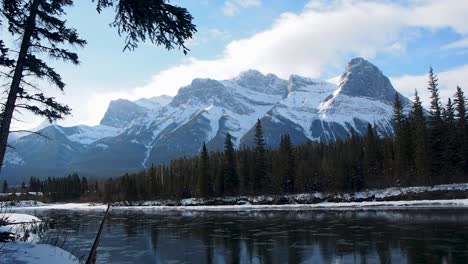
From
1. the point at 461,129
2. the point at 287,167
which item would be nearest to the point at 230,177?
the point at 287,167

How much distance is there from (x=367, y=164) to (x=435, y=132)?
19833mm

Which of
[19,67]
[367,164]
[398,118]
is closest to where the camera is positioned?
[19,67]

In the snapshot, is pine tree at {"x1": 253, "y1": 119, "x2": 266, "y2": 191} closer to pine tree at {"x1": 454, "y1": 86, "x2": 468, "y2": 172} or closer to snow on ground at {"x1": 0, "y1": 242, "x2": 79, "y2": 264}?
pine tree at {"x1": 454, "y1": 86, "x2": 468, "y2": 172}

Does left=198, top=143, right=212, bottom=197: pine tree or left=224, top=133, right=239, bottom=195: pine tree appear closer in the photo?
left=224, top=133, right=239, bottom=195: pine tree

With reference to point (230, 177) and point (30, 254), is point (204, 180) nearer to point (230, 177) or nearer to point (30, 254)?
point (230, 177)

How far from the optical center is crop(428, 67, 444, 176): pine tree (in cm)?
9575

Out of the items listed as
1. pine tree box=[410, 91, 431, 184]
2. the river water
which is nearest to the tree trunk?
the river water

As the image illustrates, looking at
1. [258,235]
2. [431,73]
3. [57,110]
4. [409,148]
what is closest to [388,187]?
[409,148]

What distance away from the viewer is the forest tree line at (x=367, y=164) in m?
96.4

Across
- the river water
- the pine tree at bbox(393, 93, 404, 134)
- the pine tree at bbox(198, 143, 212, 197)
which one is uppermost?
the pine tree at bbox(393, 93, 404, 134)

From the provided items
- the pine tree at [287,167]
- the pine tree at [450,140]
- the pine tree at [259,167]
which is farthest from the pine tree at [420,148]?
the pine tree at [259,167]

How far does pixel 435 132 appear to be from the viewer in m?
99.2

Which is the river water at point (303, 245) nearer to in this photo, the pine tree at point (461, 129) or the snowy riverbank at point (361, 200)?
the snowy riverbank at point (361, 200)

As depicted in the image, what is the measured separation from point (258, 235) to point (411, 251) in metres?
17.2
